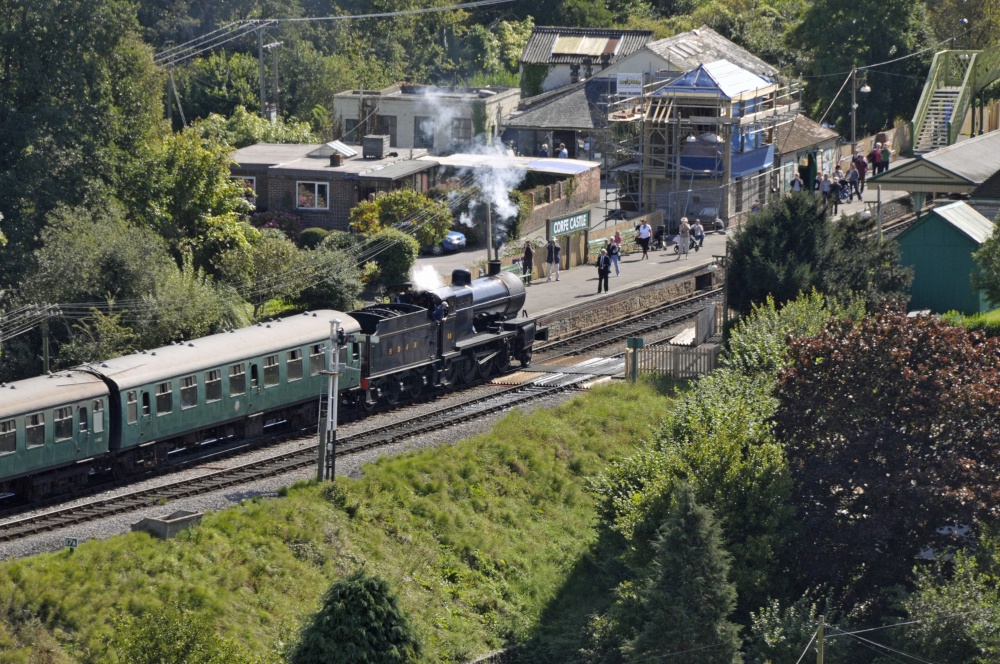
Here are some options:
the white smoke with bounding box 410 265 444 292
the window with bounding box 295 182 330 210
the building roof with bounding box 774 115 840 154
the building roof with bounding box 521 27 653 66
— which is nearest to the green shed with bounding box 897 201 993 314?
the white smoke with bounding box 410 265 444 292

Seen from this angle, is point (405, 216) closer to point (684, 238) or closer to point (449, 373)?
point (684, 238)

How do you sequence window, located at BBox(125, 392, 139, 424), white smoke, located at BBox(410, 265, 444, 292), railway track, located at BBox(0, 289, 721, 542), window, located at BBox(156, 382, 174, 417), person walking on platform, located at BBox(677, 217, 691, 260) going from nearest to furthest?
railway track, located at BBox(0, 289, 721, 542), window, located at BBox(125, 392, 139, 424), window, located at BBox(156, 382, 174, 417), white smoke, located at BBox(410, 265, 444, 292), person walking on platform, located at BBox(677, 217, 691, 260)

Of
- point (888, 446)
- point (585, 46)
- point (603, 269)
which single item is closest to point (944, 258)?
point (603, 269)

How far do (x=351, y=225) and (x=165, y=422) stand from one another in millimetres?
22202

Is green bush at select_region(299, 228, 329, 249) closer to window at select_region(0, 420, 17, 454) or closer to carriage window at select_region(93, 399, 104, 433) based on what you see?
carriage window at select_region(93, 399, 104, 433)

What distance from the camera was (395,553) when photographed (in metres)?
29.0

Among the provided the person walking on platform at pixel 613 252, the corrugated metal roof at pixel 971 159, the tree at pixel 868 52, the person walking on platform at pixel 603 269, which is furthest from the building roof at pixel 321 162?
the tree at pixel 868 52

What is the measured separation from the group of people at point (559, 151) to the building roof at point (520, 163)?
2038mm

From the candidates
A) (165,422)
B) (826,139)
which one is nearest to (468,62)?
(826,139)

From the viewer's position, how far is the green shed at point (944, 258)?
42.8 metres

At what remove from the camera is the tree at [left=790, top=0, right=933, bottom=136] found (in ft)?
243

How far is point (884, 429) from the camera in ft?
89.7

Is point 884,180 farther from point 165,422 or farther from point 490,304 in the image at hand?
point 165,422

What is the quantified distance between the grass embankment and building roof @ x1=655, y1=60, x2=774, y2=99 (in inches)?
1010
